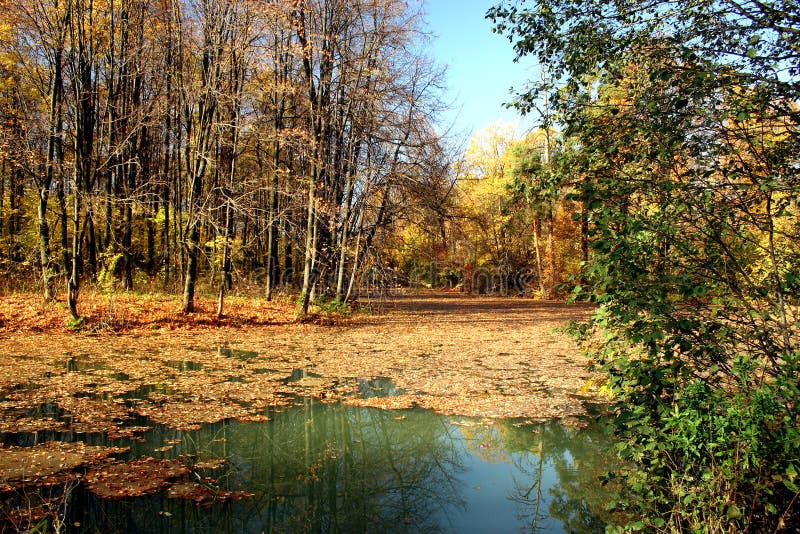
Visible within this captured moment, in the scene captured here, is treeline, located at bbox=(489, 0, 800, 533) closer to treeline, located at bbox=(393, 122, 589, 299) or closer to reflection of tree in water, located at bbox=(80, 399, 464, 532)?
reflection of tree in water, located at bbox=(80, 399, 464, 532)

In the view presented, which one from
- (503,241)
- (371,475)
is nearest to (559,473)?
(371,475)

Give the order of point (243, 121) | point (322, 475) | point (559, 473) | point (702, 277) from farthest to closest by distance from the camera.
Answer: point (243, 121)
point (559, 473)
point (322, 475)
point (702, 277)

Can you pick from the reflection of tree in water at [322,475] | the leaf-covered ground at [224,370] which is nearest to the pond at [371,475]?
the reflection of tree in water at [322,475]

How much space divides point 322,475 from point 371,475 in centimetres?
56

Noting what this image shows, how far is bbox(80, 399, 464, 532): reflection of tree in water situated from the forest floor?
2.35 ft

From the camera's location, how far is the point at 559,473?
19.3ft

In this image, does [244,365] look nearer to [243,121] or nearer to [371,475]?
[371,475]

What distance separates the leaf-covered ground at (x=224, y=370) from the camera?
6.98 metres

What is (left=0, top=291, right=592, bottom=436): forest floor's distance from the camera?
7.64 metres

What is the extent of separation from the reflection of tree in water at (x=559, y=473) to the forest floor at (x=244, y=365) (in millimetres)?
639

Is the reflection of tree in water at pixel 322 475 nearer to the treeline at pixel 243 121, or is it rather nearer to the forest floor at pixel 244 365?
the forest floor at pixel 244 365

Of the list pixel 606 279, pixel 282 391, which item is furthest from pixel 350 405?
pixel 606 279

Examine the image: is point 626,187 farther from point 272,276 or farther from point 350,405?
point 272,276

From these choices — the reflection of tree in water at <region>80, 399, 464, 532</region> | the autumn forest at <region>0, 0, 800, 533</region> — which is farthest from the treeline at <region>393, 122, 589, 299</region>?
the reflection of tree in water at <region>80, 399, 464, 532</region>
